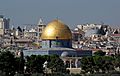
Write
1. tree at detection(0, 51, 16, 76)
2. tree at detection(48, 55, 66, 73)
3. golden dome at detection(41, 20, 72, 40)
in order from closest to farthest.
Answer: tree at detection(0, 51, 16, 76) → tree at detection(48, 55, 66, 73) → golden dome at detection(41, 20, 72, 40)

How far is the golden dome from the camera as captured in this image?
306ft

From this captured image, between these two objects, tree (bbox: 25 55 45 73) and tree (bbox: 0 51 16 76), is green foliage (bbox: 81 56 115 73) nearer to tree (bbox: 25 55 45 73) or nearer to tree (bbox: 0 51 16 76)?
tree (bbox: 25 55 45 73)

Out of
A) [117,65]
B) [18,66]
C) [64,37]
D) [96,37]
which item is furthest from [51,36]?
[96,37]

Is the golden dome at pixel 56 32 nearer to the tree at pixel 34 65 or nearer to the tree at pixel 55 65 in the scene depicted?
the tree at pixel 55 65

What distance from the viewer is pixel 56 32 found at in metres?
94.9

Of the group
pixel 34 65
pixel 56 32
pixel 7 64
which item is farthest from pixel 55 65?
pixel 56 32

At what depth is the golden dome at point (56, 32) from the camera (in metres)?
93.2

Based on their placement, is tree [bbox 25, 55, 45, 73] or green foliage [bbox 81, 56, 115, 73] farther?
green foliage [bbox 81, 56, 115, 73]

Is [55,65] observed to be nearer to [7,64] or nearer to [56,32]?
[7,64]

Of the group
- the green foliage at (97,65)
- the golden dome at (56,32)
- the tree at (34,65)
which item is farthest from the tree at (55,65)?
the golden dome at (56,32)

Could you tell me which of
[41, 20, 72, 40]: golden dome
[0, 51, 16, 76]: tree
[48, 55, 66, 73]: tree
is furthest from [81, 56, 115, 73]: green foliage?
[41, 20, 72, 40]: golden dome

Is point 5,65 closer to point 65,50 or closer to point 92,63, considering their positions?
point 92,63

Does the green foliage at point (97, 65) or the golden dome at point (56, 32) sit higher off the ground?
the golden dome at point (56, 32)

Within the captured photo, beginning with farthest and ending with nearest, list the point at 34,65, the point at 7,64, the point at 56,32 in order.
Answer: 1. the point at 56,32
2. the point at 34,65
3. the point at 7,64
